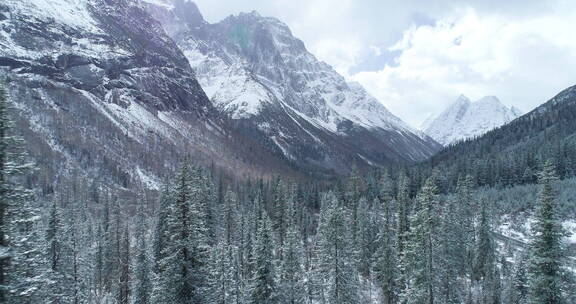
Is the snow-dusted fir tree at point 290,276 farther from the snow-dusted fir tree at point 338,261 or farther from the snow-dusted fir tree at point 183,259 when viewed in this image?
the snow-dusted fir tree at point 183,259

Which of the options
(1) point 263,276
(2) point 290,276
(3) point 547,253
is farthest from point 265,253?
(3) point 547,253

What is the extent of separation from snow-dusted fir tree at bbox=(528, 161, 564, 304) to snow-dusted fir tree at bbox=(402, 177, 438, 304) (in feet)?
22.4

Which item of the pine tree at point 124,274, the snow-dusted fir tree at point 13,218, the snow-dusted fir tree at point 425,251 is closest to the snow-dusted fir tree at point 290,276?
the snow-dusted fir tree at point 425,251

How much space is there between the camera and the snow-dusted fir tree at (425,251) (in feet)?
102

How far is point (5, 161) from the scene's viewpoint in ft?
60.5

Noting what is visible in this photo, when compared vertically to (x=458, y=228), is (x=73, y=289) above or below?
below

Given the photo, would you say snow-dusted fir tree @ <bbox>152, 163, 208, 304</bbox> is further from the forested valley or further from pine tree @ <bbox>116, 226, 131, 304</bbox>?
pine tree @ <bbox>116, 226, 131, 304</bbox>

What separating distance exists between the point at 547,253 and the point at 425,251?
27.0ft

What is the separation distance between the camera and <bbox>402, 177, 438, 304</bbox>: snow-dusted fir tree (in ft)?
102

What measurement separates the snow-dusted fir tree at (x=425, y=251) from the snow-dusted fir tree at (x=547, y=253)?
268 inches

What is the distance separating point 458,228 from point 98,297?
51.2m

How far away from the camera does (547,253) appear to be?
2517cm

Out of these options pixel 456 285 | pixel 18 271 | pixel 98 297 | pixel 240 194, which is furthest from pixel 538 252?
pixel 240 194

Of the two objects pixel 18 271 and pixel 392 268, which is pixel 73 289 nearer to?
pixel 18 271
